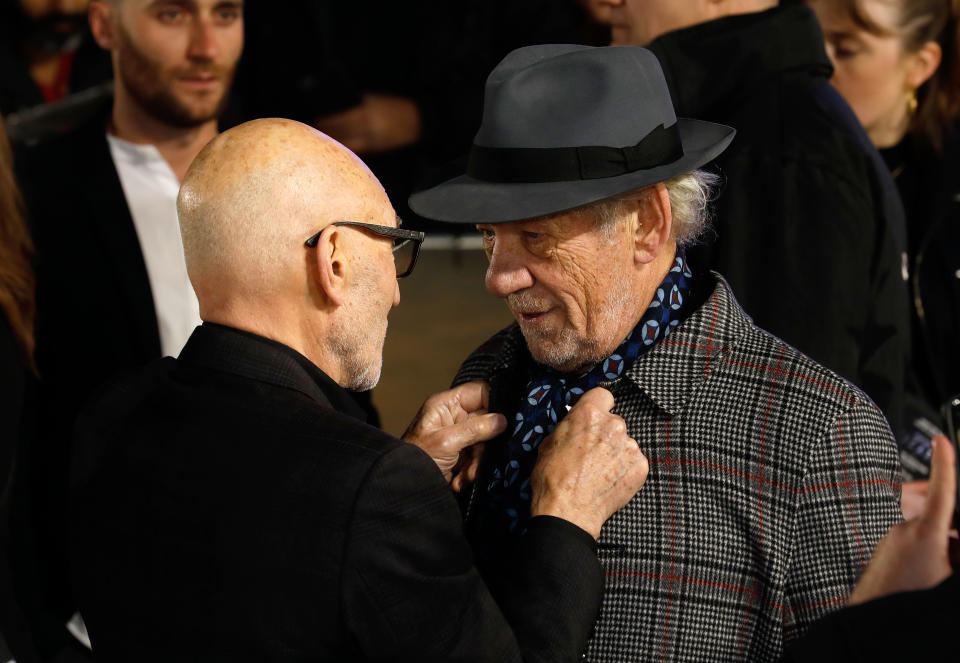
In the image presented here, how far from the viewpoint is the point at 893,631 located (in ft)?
3.53

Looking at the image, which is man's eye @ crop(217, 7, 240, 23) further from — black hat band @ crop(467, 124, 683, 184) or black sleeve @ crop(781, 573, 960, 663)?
black sleeve @ crop(781, 573, 960, 663)

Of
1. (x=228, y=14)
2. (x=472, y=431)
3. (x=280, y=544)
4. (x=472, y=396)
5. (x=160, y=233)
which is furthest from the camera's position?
(x=228, y=14)

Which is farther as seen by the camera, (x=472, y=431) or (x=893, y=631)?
(x=472, y=431)

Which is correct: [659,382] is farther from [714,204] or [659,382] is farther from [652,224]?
[714,204]

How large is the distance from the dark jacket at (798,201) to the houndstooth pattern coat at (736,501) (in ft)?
1.65

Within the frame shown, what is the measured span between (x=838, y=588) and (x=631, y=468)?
35cm

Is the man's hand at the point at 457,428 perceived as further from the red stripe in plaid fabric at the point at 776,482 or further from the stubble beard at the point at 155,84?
the stubble beard at the point at 155,84

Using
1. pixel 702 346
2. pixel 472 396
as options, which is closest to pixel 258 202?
pixel 472 396

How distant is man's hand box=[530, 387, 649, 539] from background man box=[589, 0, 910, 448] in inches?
A: 27.3

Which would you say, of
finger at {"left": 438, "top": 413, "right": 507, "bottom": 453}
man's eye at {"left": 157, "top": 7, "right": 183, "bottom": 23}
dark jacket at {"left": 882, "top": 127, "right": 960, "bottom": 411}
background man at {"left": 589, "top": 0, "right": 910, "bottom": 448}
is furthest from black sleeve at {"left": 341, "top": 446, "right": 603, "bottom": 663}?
man's eye at {"left": 157, "top": 7, "right": 183, "bottom": 23}

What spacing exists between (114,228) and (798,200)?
1.76 metres

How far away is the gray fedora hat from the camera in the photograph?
6.38 feet

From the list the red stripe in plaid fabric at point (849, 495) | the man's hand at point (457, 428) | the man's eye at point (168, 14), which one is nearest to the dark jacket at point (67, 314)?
the man's eye at point (168, 14)

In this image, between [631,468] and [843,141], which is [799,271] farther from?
[631,468]
